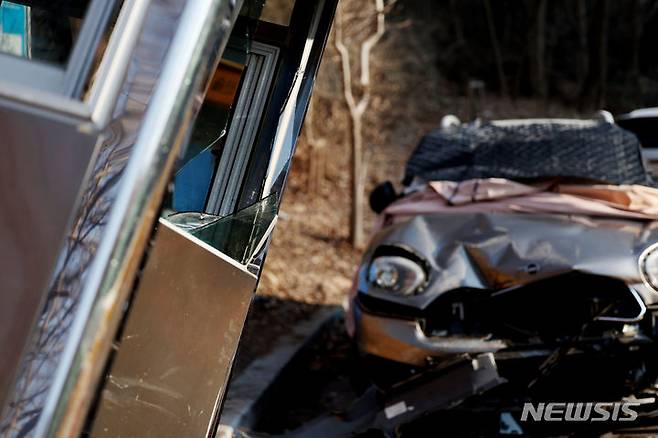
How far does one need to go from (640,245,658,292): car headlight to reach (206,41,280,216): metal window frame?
8.65ft

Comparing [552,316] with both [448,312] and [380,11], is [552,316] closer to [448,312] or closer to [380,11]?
[448,312]

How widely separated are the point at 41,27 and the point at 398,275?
3.10 m

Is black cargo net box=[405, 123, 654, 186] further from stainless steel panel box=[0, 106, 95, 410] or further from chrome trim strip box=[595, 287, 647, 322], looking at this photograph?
stainless steel panel box=[0, 106, 95, 410]

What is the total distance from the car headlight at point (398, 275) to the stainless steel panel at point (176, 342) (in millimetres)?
2442

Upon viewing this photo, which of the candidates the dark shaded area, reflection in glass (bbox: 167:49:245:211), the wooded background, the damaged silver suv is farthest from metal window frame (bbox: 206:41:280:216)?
the dark shaded area

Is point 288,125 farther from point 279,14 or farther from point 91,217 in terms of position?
point 91,217

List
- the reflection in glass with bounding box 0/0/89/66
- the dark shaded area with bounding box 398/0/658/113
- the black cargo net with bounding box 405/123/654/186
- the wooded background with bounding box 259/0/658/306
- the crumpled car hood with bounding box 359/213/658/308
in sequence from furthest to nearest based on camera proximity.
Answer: the dark shaded area with bounding box 398/0/658/113 < the wooded background with bounding box 259/0/658/306 < the black cargo net with bounding box 405/123/654/186 < the crumpled car hood with bounding box 359/213/658/308 < the reflection in glass with bounding box 0/0/89/66

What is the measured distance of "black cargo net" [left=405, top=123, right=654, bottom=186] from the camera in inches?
211

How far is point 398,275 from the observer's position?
4629mm

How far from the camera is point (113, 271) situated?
4.64 ft

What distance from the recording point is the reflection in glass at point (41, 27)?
1625 mm

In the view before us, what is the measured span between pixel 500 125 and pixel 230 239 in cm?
458

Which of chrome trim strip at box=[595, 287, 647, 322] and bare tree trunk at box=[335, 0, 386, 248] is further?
bare tree trunk at box=[335, 0, 386, 248]

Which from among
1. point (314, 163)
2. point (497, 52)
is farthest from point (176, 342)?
point (497, 52)
